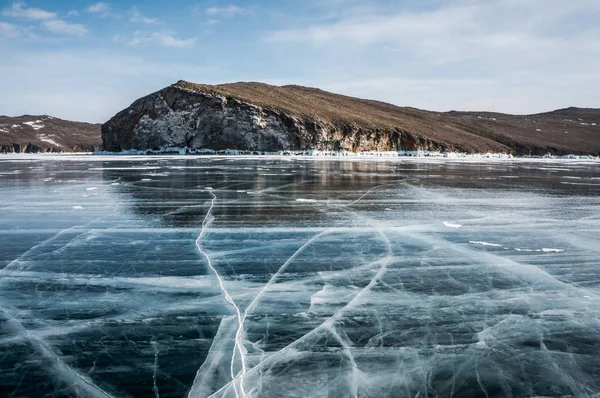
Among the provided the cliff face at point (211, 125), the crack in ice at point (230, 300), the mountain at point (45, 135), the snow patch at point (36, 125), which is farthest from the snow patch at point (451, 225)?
the snow patch at point (36, 125)

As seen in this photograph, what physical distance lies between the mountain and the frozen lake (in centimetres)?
11695

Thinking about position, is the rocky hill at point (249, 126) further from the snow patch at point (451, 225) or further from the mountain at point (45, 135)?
the mountain at point (45, 135)

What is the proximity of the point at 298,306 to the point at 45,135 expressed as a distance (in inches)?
6231

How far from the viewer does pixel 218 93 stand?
2296 inches

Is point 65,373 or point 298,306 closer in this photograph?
point 65,373

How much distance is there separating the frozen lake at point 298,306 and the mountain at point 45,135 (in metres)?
117

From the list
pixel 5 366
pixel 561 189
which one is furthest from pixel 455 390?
pixel 561 189

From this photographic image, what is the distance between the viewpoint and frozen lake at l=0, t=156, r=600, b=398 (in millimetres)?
3139

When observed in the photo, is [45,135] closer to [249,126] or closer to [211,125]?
[211,125]

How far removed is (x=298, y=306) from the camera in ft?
14.6

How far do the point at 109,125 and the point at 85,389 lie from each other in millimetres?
64828

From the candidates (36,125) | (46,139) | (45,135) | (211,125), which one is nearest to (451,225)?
(211,125)

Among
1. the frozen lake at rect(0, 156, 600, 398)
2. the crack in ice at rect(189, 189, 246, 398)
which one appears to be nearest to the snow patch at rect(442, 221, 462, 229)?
the frozen lake at rect(0, 156, 600, 398)

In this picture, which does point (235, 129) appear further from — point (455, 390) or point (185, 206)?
point (455, 390)
